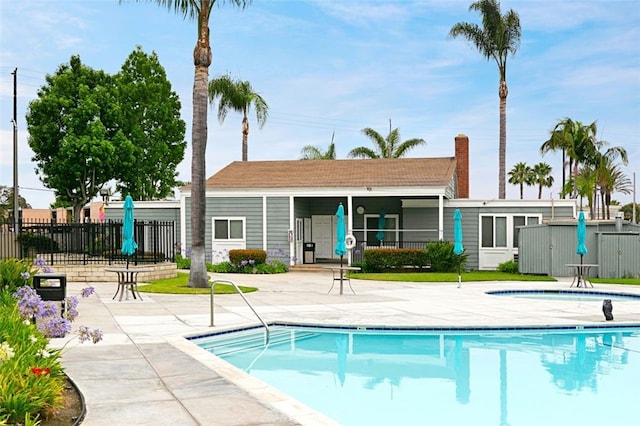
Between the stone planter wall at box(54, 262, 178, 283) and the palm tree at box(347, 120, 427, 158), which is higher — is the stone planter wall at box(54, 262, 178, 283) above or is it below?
Answer: below

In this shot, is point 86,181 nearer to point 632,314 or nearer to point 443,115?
point 443,115

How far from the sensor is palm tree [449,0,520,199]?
34.7m

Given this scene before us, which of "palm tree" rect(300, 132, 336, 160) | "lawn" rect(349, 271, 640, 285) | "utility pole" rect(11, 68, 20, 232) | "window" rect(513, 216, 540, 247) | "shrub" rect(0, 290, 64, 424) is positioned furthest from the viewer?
"palm tree" rect(300, 132, 336, 160)

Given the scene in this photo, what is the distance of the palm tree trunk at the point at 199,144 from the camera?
1822cm

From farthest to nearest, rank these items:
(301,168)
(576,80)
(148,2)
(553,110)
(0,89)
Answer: (553,110), (0,89), (301,168), (576,80), (148,2)

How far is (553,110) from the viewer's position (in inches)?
1626

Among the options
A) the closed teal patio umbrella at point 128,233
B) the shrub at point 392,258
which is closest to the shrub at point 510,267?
the shrub at point 392,258

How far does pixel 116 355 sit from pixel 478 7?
3129 cm

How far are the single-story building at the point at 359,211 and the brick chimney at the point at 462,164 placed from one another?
0.05 meters

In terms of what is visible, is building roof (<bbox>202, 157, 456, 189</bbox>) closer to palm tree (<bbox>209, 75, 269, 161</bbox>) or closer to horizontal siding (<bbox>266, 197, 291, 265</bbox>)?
horizontal siding (<bbox>266, 197, 291, 265</bbox>)

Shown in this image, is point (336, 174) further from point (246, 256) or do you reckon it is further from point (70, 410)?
point (70, 410)

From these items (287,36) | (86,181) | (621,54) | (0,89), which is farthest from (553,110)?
(0,89)

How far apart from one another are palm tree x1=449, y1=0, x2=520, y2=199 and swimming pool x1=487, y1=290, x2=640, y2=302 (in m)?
15.7

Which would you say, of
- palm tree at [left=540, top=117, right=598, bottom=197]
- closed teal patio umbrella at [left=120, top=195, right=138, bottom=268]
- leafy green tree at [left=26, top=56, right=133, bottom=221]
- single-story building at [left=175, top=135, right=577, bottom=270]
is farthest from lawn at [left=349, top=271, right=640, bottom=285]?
palm tree at [left=540, top=117, right=598, bottom=197]
